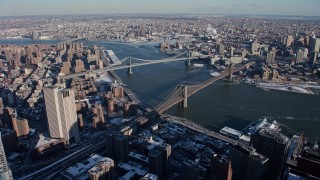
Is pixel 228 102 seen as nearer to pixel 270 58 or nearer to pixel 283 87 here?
pixel 283 87

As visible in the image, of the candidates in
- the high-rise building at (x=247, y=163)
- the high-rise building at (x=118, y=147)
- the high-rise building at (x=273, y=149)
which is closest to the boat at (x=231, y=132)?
the high-rise building at (x=273, y=149)

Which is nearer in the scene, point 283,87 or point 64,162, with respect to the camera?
point 64,162

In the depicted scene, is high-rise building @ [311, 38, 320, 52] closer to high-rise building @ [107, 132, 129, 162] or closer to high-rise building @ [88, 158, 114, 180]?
high-rise building @ [107, 132, 129, 162]

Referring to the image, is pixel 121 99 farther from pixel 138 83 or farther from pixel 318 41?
pixel 318 41

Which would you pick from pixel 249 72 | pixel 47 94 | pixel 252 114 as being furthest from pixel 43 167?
pixel 249 72

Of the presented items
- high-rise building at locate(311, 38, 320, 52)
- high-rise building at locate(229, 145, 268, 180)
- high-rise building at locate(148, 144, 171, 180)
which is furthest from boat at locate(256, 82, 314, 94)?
high-rise building at locate(311, 38, 320, 52)

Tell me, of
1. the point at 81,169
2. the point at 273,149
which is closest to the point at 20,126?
the point at 81,169
